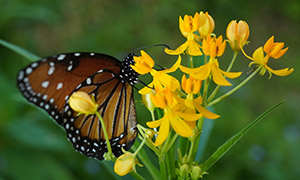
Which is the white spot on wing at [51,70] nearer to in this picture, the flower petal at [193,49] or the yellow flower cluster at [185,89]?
the yellow flower cluster at [185,89]

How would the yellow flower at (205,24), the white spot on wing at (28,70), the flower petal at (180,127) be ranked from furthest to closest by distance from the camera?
the white spot on wing at (28,70) → the yellow flower at (205,24) → the flower petal at (180,127)

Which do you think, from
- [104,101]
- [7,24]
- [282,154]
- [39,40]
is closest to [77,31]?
[39,40]

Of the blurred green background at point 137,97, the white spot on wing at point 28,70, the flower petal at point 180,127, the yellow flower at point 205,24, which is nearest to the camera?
the flower petal at point 180,127

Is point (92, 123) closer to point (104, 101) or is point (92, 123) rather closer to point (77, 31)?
point (104, 101)

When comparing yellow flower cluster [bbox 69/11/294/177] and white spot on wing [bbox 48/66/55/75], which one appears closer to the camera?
yellow flower cluster [bbox 69/11/294/177]

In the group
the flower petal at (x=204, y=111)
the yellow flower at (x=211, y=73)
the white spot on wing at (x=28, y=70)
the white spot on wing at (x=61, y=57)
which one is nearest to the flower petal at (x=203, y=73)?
the yellow flower at (x=211, y=73)

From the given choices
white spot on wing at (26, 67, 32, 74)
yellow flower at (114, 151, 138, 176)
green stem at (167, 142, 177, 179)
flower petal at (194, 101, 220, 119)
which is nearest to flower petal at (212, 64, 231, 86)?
flower petal at (194, 101, 220, 119)

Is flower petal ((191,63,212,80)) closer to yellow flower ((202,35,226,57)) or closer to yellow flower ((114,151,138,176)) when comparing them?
yellow flower ((202,35,226,57))
